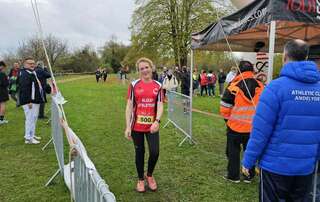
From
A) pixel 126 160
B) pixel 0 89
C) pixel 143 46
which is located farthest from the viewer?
pixel 143 46

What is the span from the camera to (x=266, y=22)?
4406 mm

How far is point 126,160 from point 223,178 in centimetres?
204

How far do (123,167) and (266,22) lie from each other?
3.66m

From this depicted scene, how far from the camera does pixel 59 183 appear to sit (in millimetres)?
5570

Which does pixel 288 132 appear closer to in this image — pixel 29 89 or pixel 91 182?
pixel 91 182

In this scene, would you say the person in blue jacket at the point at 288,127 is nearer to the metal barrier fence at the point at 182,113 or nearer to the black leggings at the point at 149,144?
the black leggings at the point at 149,144

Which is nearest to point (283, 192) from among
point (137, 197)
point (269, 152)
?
point (269, 152)

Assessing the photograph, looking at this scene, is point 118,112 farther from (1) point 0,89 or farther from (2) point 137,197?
(2) point 137,197

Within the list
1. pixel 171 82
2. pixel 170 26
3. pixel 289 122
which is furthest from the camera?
pixel 170 26

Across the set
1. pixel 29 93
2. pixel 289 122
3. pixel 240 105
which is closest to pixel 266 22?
pixel 240 105

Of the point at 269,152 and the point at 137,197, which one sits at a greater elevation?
the point at 269,152

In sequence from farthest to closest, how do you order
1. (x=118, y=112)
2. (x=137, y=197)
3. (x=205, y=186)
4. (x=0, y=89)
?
(x=118, y=112) < (x=0, y=89) < (x=205, y=186) < (x=137, y=197)

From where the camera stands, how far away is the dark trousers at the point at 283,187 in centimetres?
308

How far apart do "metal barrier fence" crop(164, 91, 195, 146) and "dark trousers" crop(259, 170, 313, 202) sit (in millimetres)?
5019
